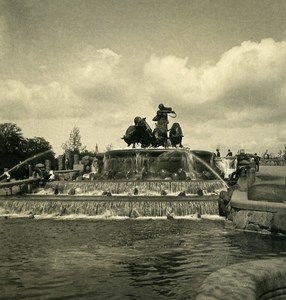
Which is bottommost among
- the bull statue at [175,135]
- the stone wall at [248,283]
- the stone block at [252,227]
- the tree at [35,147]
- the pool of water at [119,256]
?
the pool of water at [119,256]

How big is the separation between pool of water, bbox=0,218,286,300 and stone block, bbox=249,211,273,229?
0.35 metres

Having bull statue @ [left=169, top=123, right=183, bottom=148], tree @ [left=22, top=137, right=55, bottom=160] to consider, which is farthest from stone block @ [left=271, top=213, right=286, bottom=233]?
tree @ [left=22, top=137, right=55, bottom=160]

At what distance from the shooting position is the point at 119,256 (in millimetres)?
9109

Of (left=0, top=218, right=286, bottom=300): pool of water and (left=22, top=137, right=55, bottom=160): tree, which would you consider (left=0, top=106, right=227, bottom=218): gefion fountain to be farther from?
(left=22, top=137, right=55, bottom=160): tree

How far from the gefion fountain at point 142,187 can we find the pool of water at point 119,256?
2.06 m

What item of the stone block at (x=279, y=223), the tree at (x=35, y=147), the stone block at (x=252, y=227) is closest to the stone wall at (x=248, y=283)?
the stone block at (x=279, y=223)

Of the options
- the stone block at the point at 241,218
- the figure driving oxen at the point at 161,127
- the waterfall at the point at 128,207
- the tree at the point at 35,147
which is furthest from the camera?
the tree at the point at 35,147

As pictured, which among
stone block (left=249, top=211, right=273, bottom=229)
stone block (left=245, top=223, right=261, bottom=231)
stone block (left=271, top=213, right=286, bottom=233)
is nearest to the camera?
stone block (left=271, top=213, right=286, bottom=233)

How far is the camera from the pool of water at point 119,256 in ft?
21.8

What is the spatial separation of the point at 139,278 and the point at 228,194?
8.59 metres

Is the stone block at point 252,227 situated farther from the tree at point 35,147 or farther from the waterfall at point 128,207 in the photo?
the tree at point 35,147

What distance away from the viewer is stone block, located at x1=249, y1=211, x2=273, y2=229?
456 inches

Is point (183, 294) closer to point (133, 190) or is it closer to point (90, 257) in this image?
point (90, 257)

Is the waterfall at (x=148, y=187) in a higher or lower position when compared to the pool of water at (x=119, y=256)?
higher
